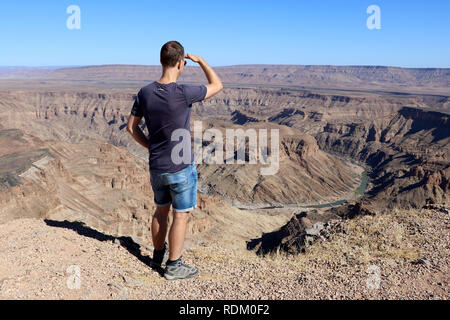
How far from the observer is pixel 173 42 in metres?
4.47

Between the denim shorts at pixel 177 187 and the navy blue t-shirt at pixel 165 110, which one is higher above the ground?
the navy blue t-shirt at pixel 165 110

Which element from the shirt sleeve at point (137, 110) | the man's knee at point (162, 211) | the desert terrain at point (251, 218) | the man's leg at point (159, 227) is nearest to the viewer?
the shirt sleeve at point (137, 110)

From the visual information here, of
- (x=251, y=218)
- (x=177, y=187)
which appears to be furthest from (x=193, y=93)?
(x=251, y=218)

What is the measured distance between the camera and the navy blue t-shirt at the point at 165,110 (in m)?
4.47

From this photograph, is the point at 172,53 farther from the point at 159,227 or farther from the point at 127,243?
the point at 127,243

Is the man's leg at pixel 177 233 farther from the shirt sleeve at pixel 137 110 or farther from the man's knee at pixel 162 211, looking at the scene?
the shirt sleeve at pixel 137 110

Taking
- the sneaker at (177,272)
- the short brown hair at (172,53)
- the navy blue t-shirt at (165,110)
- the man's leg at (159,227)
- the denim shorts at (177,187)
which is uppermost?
the short brown hair at (172,53)

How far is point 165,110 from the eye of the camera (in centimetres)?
448

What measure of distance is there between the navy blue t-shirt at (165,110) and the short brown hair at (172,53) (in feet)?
0.96

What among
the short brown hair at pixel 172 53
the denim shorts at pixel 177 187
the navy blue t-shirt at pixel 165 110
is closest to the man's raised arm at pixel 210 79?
the navy blue t-shirt at pixel 165 110

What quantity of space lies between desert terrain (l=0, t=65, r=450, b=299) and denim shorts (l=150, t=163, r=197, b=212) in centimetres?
127

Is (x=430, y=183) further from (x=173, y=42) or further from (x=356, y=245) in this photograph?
(x=173, y=42)

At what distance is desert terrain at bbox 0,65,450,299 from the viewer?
5082mm
